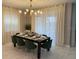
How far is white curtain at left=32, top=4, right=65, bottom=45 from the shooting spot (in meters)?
3.64

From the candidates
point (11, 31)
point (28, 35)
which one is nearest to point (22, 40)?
point (28, 35)

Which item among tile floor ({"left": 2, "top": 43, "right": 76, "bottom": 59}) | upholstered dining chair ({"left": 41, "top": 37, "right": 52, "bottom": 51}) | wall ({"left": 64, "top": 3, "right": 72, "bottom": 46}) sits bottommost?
tile floor ({"left": 2, "top": 43, "right": 76, "bottom": 59})

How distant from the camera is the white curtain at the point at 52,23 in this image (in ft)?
11.9

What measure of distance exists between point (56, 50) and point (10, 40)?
5.52 ft

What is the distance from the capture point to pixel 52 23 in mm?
3836

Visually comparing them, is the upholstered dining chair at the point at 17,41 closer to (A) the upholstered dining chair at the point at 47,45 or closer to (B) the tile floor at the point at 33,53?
(B) the tile floor at the point at 33,53

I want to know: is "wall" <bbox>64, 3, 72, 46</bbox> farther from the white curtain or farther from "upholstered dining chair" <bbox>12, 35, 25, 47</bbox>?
"upholstered dining chair" <bbox>12, 35, 25, 47</bbox>

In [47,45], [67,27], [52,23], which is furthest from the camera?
[52,23]

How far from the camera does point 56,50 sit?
3.23 meters

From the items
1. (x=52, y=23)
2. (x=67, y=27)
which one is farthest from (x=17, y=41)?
(x=67, y=27)

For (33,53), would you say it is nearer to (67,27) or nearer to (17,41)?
(17,41)

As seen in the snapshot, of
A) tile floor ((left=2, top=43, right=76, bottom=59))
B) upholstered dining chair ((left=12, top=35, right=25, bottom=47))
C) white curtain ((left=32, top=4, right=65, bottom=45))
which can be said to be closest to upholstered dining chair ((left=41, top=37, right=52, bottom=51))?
tile floor ((left=2, top=43, right=76, bottom=59))

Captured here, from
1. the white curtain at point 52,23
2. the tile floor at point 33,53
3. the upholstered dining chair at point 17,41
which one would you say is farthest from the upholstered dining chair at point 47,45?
the upholstered dining chair at point 17,41

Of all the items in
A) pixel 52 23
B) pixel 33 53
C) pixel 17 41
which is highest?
pixel 52 23
